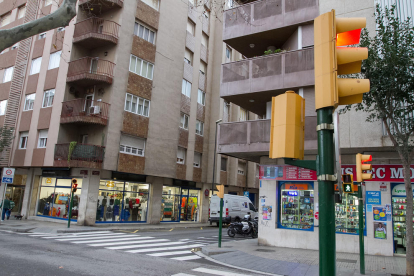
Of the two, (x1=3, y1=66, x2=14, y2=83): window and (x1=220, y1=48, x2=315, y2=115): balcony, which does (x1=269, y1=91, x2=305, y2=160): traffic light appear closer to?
(x1=220, y1=48, x2=315, y2=115): balcony

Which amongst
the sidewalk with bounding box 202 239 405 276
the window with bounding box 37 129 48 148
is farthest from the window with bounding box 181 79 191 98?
the sidewalk with bounding box 202 239 405 276

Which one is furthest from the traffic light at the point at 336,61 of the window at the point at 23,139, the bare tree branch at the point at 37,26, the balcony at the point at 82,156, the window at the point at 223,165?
the window at the point at 223,165

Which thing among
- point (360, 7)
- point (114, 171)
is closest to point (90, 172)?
point (114, 171)

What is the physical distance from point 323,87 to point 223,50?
32.0 meters

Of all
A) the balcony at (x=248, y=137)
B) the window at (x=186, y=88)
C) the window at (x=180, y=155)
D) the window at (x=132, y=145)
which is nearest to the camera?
the balcony at (x=248, y=137)

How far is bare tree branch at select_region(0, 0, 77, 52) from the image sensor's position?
17.0 feet

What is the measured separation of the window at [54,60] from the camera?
77.1ft

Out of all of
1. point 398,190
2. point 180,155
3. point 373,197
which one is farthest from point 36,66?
point 398,190

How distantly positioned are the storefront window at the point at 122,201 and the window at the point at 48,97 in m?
7.12

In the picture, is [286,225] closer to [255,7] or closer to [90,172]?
[255,7]

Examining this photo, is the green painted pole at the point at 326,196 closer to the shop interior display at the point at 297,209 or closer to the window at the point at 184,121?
the shop interior display at the point at 297,209

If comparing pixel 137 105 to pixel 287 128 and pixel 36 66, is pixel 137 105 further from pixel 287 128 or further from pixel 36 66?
pixel 287 128

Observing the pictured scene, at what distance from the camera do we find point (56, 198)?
75.2 ft

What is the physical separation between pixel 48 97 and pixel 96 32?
235 inches
